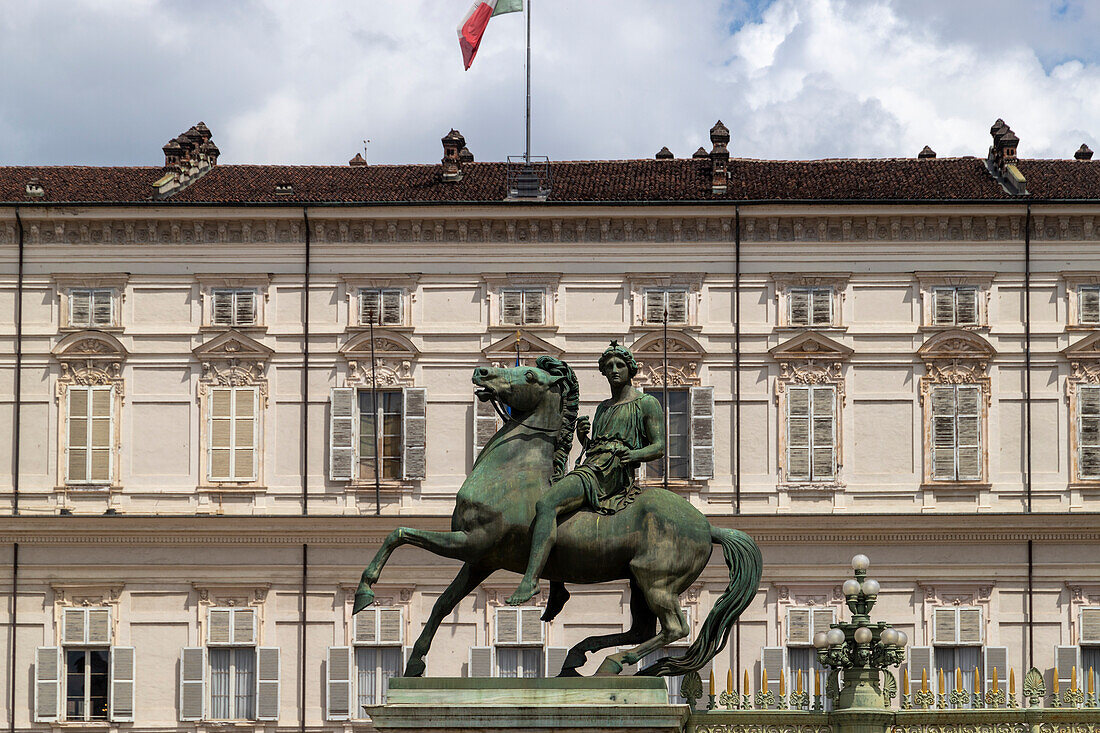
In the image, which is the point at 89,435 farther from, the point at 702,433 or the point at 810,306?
the point at 810,306

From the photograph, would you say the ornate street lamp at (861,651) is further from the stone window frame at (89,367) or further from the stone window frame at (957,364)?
the stone window frame at (89,367)

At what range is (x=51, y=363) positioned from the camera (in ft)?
139

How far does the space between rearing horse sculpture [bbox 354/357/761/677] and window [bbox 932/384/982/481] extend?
24455 mm

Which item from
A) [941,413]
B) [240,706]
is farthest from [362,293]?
[941,413]

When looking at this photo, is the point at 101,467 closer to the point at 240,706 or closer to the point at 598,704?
the point at 240,706

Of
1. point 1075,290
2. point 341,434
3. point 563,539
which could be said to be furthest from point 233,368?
point 563,539

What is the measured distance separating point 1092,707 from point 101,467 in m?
27.4

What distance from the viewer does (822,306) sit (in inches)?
1662

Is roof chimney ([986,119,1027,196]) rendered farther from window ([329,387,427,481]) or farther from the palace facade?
window ([329,387,427,481])

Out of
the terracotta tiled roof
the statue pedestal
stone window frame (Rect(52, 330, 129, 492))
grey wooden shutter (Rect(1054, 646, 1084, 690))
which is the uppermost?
the terracotta tiled roof

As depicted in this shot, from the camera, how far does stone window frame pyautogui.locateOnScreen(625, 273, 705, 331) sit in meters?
42.2

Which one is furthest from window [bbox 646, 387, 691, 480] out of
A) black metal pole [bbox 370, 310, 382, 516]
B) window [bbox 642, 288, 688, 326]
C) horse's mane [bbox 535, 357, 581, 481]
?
horse's mane [bbox 535, 357, 581, 481]

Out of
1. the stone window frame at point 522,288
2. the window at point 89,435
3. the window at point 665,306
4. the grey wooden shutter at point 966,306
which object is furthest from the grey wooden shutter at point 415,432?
the grey wooden shutter at point 966,306

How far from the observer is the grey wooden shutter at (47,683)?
133ft
